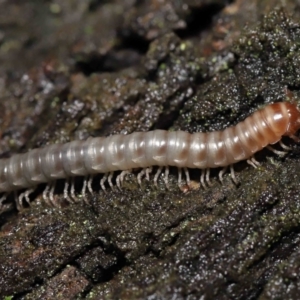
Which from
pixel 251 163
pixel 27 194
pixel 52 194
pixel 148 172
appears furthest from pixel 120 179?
pixel 251 163

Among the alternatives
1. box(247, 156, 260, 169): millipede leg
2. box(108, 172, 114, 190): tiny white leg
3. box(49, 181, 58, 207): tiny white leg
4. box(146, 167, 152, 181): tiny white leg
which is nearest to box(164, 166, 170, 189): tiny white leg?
box(146, 167, 152, 181): tiny white leg

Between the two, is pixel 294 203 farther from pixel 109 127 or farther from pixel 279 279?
pixel 109 127

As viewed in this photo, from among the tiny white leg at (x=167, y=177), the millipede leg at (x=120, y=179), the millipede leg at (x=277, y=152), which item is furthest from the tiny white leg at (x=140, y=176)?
the millipede leg at (x=277, y=152)

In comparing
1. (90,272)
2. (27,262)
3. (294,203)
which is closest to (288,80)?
(294,203)

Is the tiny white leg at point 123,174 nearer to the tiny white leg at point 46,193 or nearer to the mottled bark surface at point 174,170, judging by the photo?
the mottled bark surface at point 174,170

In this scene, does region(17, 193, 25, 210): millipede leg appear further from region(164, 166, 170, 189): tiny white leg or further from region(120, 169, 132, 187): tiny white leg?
region(164, 166, 170, 189): tiny white leg

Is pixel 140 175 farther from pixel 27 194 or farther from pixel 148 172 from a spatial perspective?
pixel 27 194
